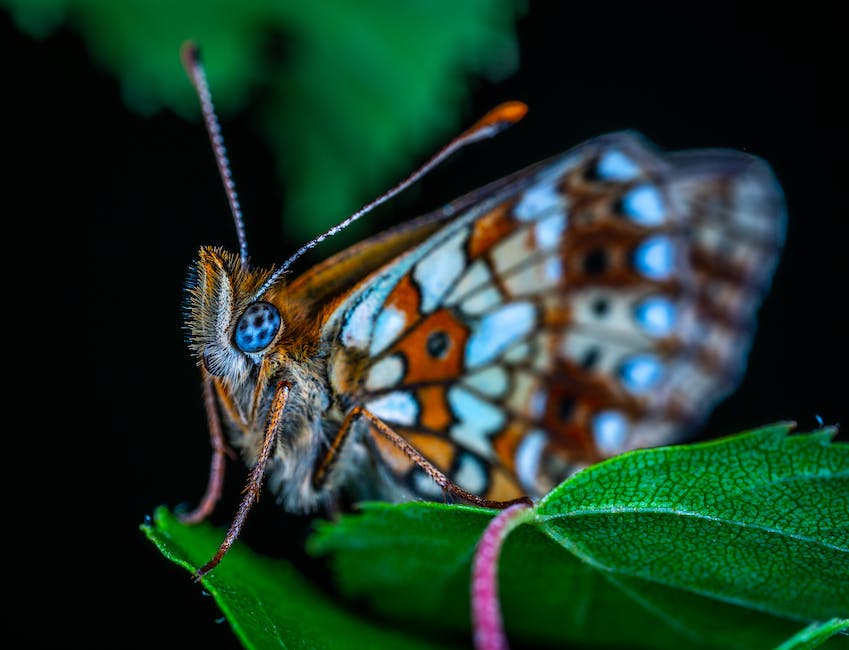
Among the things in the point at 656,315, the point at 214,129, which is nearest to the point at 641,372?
the point at 656,315

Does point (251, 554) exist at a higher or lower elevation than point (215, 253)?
lower

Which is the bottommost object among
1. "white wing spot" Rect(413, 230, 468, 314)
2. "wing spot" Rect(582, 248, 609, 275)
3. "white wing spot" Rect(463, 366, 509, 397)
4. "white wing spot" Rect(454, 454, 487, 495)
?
"white wing spot" Rect(454, 454, 487, 495)

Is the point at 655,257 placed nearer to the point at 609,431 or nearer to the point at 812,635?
the point at 609,431

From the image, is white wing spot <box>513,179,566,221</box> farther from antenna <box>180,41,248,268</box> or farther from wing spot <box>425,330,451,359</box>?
antenna <box>180,41,248,268</box>

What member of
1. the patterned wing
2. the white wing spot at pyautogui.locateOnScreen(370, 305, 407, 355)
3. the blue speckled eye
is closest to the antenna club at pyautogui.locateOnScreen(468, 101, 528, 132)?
the patterned wing

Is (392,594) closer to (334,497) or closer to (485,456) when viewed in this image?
(334,497)

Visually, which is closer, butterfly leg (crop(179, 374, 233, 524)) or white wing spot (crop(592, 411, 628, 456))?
butterfly leg (crop(179, 374, 233, 524))

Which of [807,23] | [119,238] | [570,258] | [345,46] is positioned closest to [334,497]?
[570,258]
